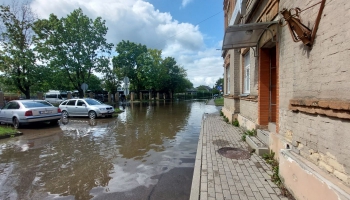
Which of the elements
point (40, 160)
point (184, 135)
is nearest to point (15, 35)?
point (40, 160)

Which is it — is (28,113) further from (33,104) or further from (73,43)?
(73,43)

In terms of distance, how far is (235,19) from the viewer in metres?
9.40

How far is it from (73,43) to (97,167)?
74.7 ft

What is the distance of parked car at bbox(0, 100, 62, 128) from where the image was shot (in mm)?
9836

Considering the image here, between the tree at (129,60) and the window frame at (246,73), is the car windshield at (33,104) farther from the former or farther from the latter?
the tree at (129,60)

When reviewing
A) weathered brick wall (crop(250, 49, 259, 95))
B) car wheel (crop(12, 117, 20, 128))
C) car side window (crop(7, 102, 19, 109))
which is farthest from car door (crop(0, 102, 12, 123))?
weathered brick wall (crop(250, 49, 259, 95))

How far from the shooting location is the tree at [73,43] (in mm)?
21297

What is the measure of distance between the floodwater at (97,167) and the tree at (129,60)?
33982mm

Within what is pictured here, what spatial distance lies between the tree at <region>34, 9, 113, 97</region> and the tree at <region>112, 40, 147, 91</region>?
49.1ft

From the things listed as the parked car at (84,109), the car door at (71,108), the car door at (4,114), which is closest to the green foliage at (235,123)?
the parked car at (84,109)

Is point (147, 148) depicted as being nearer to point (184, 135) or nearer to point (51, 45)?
point (184, 135)

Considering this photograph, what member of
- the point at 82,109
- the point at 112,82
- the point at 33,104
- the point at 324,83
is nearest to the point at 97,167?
the point at 324,83

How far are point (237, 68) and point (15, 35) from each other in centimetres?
1967

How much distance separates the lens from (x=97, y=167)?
16.0 ft
